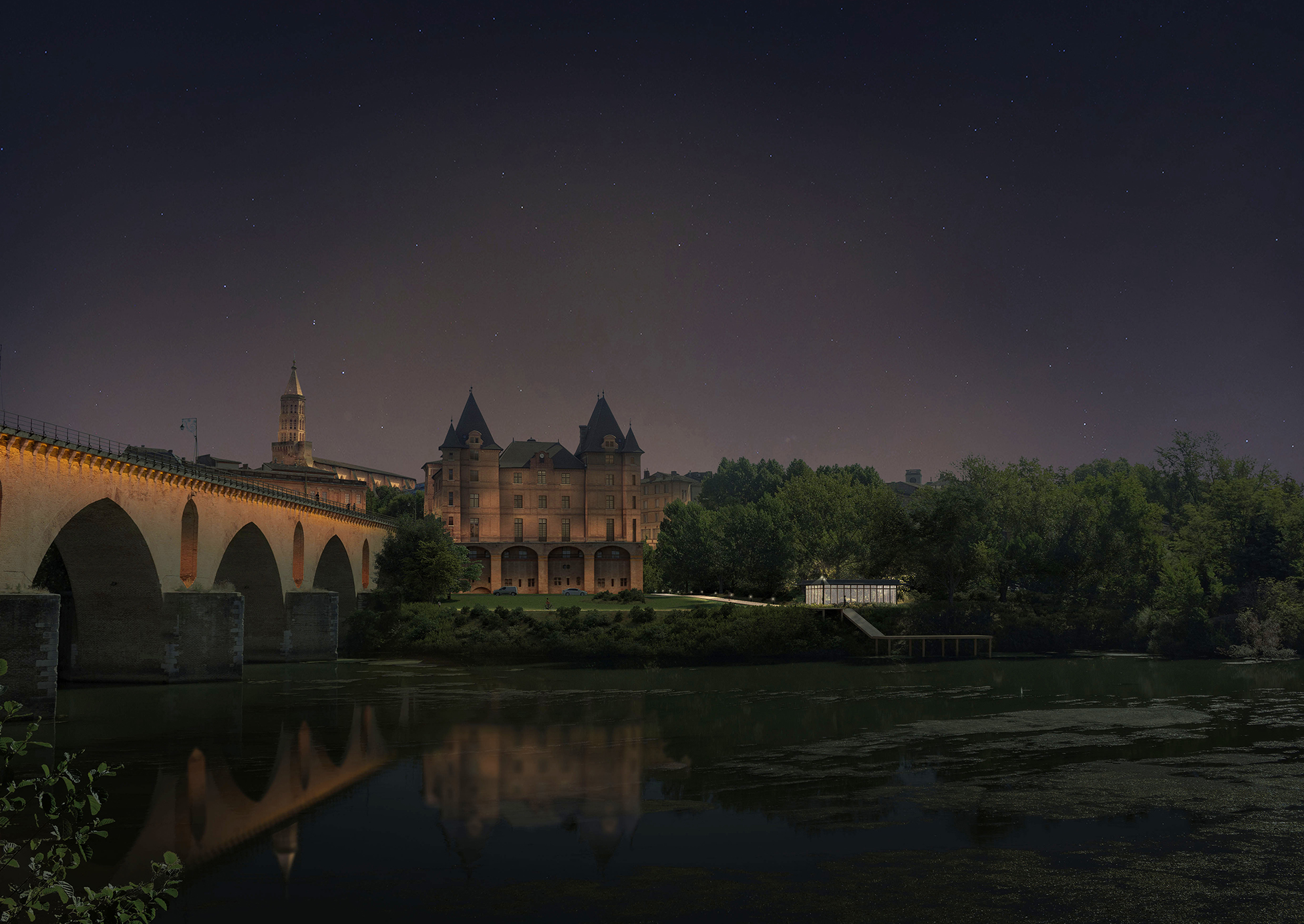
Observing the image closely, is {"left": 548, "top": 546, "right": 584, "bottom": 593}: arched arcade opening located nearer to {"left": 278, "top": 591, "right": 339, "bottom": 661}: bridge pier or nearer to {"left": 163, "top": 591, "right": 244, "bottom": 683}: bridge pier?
{"left": 278, "top": 591, "right": 339, "bottom": 661}: bridge pier

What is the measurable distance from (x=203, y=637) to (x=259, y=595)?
15331 mm

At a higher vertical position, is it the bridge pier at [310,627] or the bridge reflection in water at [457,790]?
the bridge pier at [310,627]

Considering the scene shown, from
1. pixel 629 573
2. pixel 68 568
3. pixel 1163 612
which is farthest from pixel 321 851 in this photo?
pixel 629 573

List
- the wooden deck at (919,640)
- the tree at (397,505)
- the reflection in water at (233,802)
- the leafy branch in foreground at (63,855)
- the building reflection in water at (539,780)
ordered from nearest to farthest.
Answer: the leafy branch in foreground at (63,855), the reflection in water at (233,802), the building reflection in water at (539,780), the wooden deck at (919,640), the tree at (397,505)

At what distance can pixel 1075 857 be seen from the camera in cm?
1766

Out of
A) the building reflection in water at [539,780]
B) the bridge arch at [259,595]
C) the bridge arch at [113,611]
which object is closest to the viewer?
the building reflection in water at [539,780]

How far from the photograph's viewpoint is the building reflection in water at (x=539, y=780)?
66.8ft

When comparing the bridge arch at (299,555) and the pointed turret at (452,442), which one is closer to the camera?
the bridge arch at (299,555)

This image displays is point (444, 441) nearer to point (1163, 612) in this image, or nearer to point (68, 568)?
point (68, 568)

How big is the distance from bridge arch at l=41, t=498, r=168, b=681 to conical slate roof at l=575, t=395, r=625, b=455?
73800 mm

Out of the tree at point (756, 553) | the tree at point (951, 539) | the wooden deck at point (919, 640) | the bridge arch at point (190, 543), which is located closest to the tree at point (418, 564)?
the tree at point (756, 553)

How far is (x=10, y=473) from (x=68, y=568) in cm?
1166

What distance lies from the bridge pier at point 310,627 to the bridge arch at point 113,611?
16.3 m

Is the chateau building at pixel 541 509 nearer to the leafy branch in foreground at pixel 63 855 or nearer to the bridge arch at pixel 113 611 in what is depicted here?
the bridge arch at pixel 113 611
